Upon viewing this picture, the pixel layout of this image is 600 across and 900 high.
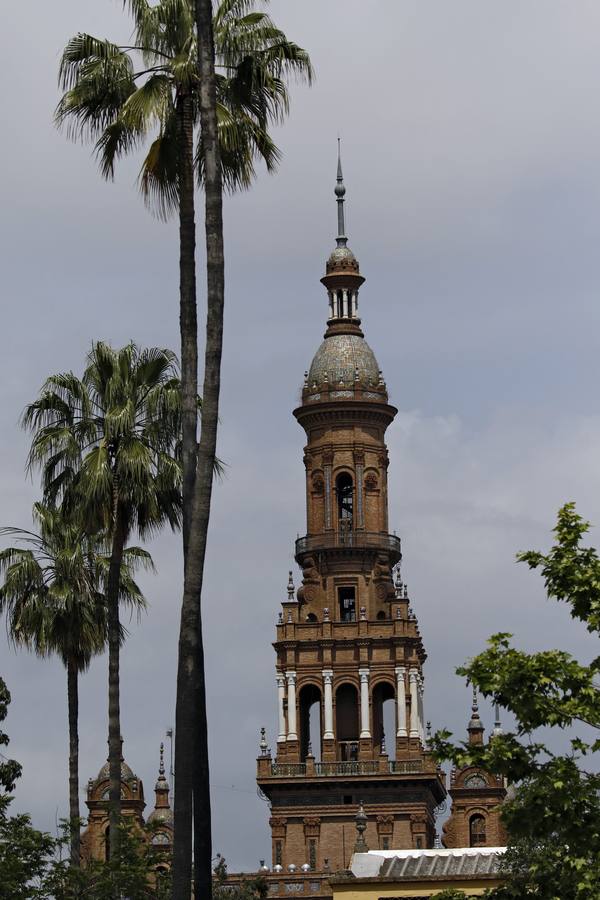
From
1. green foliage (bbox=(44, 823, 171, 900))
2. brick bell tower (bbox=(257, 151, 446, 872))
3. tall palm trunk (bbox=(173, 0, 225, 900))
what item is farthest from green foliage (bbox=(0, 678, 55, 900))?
brick bell tower (bbox=(257, 151, 446, 872))

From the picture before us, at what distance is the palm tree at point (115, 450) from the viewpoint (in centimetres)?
5466

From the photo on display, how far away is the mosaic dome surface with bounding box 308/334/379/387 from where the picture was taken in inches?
4909

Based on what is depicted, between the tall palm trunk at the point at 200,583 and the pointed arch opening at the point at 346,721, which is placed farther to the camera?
the pointed arch opening at the point at 346,721

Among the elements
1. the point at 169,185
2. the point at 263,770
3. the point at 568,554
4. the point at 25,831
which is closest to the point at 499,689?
the point at 568,554

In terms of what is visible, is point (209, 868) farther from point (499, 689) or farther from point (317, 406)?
point (317, 406)

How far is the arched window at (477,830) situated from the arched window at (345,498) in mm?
16618

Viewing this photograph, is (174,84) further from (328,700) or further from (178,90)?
(328,700)

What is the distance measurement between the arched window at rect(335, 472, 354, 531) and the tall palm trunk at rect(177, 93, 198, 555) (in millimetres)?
83116

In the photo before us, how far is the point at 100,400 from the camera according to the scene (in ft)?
187

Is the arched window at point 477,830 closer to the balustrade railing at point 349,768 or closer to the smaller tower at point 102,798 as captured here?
the balustrade railing at point 349,768

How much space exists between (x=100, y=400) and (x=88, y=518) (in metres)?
3.25

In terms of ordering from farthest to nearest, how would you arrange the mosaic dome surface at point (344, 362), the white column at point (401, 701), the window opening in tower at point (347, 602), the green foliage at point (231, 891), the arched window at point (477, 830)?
the mosaic dome surface at point (344, 362) < the window opening in tower at point (347, 602) < the arched window at point (477, 830) < the white column at point (401, 701) < the green foliage at point (231, 891)

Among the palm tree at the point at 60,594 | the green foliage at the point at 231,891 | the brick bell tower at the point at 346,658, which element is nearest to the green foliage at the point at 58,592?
the palm tree at the point at 60,594

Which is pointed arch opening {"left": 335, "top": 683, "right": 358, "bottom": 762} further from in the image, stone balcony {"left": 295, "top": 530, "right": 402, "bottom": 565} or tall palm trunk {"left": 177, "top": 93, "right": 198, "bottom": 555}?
tall palm trunk {"left": 177, "top": 93, "right": 198, "bottom": 555}
